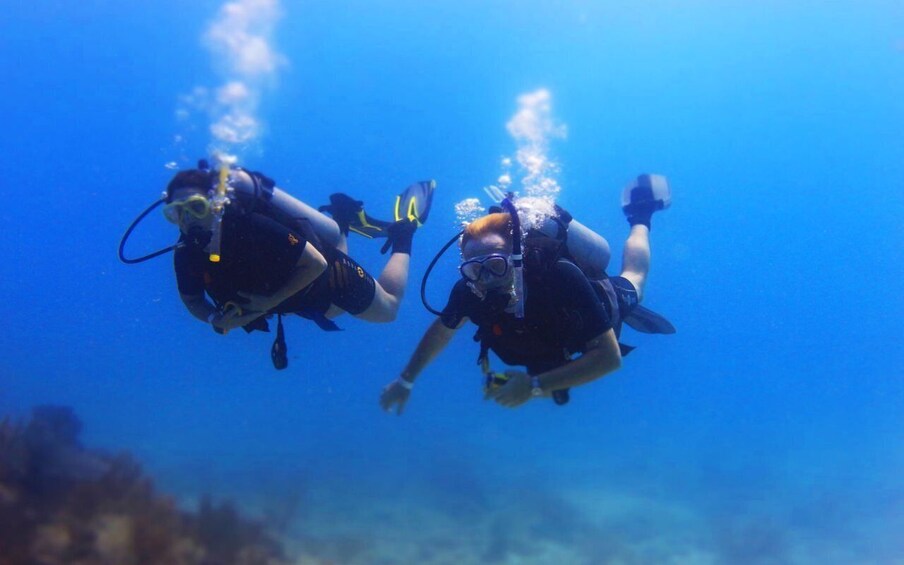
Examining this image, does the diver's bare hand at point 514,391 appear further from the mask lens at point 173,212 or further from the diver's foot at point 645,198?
the diver's foot at point 645,198

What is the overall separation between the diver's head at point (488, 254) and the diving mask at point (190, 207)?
90.2 inches

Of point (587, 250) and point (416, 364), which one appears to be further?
point (587, 250)

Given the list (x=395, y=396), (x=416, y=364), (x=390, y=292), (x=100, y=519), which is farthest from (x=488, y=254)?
(x=100, y=519)

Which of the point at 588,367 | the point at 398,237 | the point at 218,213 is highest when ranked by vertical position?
the point at 398,237

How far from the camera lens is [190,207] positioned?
14.3 feet

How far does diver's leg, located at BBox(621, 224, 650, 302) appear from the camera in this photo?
22.6 ft

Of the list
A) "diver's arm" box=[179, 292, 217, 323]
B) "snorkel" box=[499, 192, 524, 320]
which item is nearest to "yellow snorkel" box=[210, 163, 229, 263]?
"diver's arm" box=[179, 292, 217, 323]

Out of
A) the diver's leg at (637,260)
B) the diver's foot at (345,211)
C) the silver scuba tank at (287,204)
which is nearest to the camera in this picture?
the silver scuba tank at (287,204)

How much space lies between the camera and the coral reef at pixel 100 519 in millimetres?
6598

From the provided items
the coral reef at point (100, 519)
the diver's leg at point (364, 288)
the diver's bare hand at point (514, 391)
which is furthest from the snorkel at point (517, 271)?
the coral reef at point (100, 519)

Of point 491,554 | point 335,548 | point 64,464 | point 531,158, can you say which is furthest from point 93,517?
point 531,158

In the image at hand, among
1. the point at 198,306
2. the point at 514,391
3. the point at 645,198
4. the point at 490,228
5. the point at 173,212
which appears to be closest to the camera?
the point at 514,391

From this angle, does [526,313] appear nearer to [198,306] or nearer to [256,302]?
[256,302]

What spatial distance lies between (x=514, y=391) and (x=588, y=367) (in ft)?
2.17
